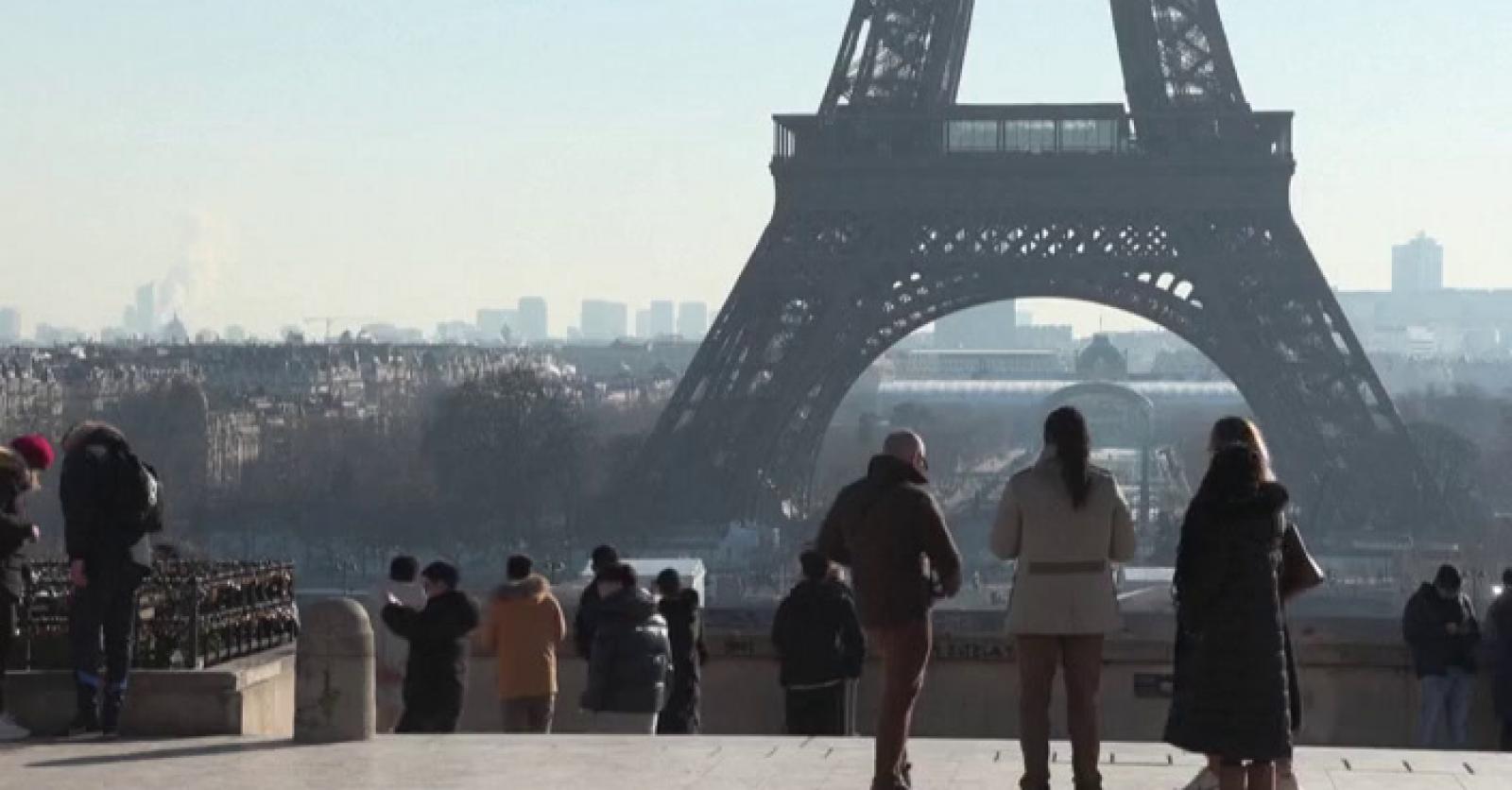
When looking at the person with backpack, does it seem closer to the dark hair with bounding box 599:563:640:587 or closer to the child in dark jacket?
the child in dark jacket

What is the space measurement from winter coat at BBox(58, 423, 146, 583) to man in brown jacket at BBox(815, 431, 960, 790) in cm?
337

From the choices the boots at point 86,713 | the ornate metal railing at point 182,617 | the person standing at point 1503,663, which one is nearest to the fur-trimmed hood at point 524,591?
the ornate metal railing at point 182,617

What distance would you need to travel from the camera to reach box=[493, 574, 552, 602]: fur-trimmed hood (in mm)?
18719

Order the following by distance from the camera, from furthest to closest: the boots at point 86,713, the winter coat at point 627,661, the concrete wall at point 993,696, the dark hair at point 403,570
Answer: the concrete wall at point 993,696 < the dark hair at point 403,570 < the winter coat at point 627,661 < the boots at point 86,713

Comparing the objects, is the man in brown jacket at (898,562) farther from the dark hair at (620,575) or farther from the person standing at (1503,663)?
the person standing at (1503,663)

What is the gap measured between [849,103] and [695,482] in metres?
6.87

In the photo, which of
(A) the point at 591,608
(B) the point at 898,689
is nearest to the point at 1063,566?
(B) the point at 898,689

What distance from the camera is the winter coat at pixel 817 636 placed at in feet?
61.5

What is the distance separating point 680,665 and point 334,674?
110 inches

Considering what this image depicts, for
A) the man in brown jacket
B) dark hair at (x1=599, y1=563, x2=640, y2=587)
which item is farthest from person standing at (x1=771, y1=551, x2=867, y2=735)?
the man in brown jacket

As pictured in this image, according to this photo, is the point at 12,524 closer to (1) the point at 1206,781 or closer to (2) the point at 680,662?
(2) the point at 680,662

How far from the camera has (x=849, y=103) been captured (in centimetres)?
6500

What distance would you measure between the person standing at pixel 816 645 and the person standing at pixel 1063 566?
11.8 feet

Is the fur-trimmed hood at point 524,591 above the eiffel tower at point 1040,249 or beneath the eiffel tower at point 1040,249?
beneath
